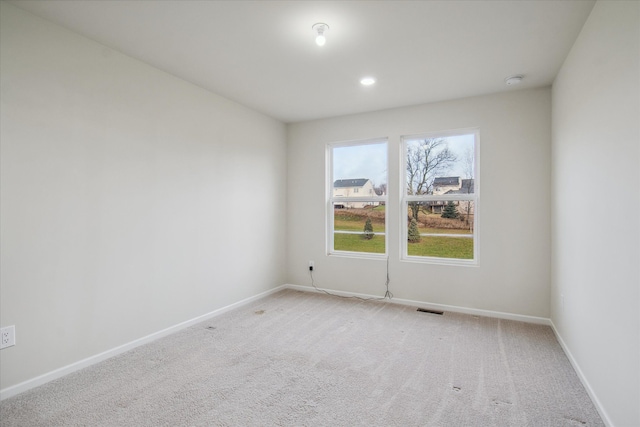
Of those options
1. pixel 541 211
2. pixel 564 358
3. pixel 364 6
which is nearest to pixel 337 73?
pixel 364 6

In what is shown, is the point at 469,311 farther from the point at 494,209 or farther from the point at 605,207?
the point at 605,207

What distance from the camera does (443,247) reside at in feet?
12.9

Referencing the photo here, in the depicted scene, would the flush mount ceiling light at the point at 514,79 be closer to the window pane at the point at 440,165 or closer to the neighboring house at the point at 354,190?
the window pane at the point at 440,165

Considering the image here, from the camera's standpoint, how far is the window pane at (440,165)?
384cm

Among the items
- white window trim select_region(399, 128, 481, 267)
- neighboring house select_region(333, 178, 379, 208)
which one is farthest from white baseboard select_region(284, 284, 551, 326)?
neighboring house select_region(333, 178, 379, 208)

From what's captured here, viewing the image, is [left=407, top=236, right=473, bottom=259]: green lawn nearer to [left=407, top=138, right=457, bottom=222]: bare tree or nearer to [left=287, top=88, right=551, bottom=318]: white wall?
[left=287, top=88, right=551, bottom=318]: white wall

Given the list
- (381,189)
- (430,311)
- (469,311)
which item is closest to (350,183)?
(381,189)

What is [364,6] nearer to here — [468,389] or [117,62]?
[117,62]

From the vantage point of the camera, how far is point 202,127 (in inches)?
135

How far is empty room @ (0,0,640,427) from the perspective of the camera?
192 centimetres

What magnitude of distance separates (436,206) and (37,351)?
4010mm

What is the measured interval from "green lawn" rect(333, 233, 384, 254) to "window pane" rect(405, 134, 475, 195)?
2.64ft

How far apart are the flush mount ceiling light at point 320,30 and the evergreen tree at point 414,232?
2.55 meters

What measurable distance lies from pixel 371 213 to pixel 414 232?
0.65 m
